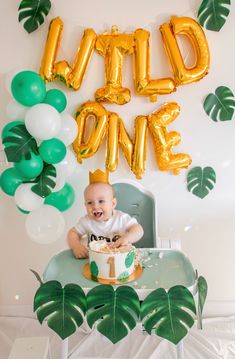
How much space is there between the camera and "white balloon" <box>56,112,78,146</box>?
7.54 ft

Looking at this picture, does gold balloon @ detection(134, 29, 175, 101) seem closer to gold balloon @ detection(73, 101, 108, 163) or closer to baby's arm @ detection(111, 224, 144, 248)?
gold balloon @ detection(73, 101, 108, 163)

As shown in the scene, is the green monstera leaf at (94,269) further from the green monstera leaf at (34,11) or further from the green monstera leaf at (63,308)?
the green monstera leaf at (34,11)

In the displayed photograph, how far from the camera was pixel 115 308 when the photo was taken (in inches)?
66.7

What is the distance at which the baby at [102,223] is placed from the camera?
6.80ft

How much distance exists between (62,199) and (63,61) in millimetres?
707

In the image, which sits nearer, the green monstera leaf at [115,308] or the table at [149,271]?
the green monstera leaf at [115,308]

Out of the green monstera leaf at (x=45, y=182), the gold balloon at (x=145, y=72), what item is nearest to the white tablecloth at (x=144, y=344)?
the green monstera leaf at (x=45, y=182)

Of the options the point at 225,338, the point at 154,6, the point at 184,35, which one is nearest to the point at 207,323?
the point at 225,338

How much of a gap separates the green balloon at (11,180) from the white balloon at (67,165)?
A: 0.19 meters

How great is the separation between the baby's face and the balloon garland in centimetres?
28

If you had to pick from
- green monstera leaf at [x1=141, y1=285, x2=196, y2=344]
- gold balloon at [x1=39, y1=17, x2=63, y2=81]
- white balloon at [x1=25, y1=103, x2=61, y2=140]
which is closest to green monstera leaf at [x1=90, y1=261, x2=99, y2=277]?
green monstera leaf at [x1=141, y1=285, x2=196, y2=344]

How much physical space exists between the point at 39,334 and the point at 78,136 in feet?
3.56

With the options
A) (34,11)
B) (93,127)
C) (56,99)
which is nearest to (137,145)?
(93,127)

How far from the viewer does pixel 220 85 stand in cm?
246
